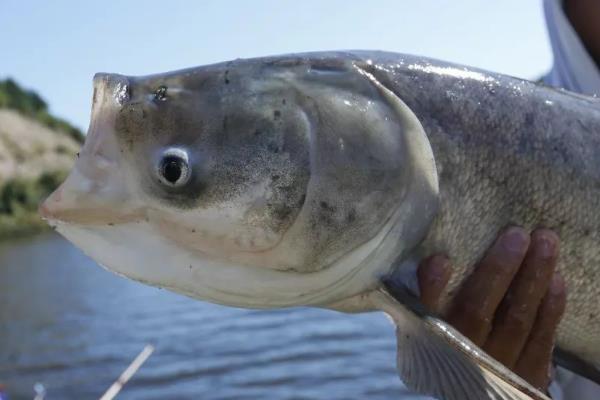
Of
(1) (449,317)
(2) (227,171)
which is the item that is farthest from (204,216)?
(1) (449,317)

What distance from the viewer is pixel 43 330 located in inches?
636

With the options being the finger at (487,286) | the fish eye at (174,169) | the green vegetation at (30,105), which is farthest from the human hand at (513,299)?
the green vegetation at (30,105)

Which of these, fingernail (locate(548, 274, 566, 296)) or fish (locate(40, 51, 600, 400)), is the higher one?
fish (locate(40, 51, 600, 400))

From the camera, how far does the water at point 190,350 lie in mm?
10898

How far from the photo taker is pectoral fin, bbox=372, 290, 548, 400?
229cm

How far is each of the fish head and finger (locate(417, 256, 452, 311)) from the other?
0.20 m

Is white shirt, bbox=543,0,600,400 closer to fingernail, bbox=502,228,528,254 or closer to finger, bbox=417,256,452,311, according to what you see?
fingernail, bbox=502,228,528,254

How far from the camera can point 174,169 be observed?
2338 millimetres

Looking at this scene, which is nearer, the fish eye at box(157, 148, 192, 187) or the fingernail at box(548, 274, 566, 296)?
the fish eye at box(157, 148, 192, 187)

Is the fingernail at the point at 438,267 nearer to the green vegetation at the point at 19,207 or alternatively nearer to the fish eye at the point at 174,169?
the fish eye at the point at 174,169

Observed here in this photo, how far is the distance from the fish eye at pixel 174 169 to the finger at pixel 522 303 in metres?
1.33

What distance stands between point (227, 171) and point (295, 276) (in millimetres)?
417

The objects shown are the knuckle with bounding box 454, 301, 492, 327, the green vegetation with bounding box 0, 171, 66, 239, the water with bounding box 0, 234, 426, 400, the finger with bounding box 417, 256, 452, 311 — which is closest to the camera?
the finger with bounding box 417, 256, 452, 311

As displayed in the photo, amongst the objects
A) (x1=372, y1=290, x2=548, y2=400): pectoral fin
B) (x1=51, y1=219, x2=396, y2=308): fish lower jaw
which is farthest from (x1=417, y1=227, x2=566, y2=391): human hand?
(x1=51, y1=219, x2=396, y2=308): fish lower jaw
